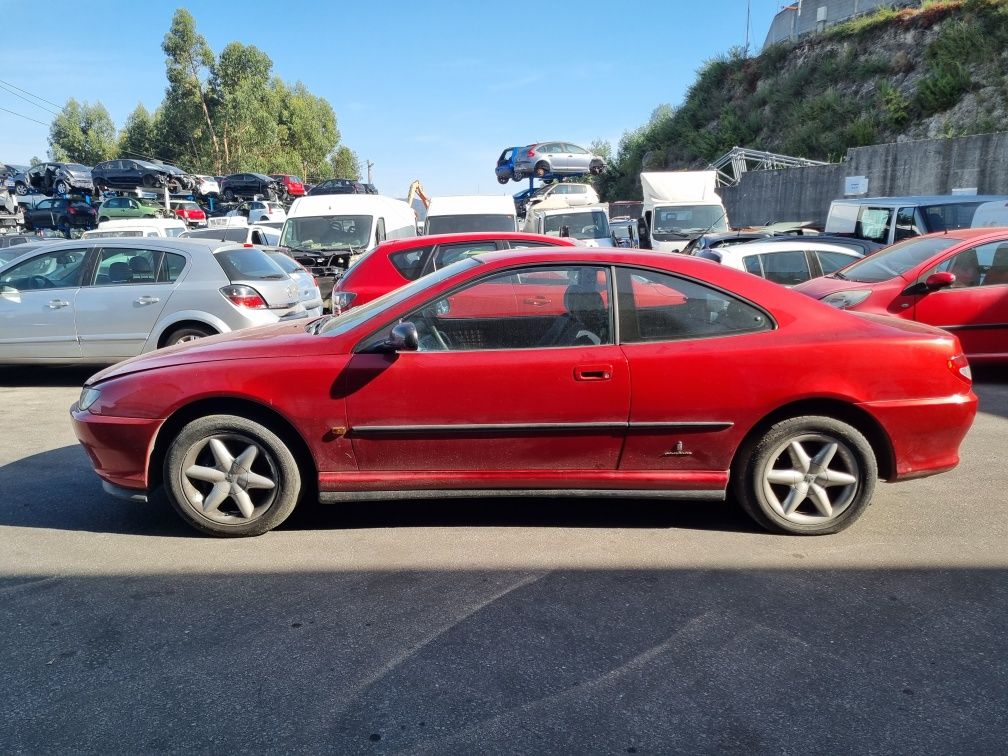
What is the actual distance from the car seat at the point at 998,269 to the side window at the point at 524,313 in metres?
5.35

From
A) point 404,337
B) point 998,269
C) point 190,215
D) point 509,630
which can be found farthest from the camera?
point 190,215

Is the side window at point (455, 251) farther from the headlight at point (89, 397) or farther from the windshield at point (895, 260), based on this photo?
the headlight at point (89, 397)

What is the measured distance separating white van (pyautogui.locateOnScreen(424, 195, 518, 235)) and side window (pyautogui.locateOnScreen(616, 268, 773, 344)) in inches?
364

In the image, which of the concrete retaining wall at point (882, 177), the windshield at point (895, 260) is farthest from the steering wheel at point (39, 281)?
the concrete retaining wall at point (882, 177)

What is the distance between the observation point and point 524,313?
414 cm

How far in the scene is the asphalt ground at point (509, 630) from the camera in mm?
2561

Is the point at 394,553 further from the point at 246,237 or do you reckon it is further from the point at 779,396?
the point at 246,237

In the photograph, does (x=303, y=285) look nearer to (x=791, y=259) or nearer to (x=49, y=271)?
(x=49, y=271)

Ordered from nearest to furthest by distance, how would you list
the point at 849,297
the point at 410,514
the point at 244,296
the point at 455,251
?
the point at 410,514 < the point at 849,297 < the point at 244,296 < the point at 455,251

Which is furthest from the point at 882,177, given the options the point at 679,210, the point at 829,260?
the point at 829,260

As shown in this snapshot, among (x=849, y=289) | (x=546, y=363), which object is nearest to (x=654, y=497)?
(x=546, y=363)

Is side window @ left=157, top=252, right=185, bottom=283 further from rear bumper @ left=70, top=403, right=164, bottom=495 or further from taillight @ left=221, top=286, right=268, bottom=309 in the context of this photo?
rear bumper @ left=70, top=403, right=164, bottom=495

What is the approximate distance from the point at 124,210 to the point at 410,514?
2938 cm

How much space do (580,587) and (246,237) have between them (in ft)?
57.5
